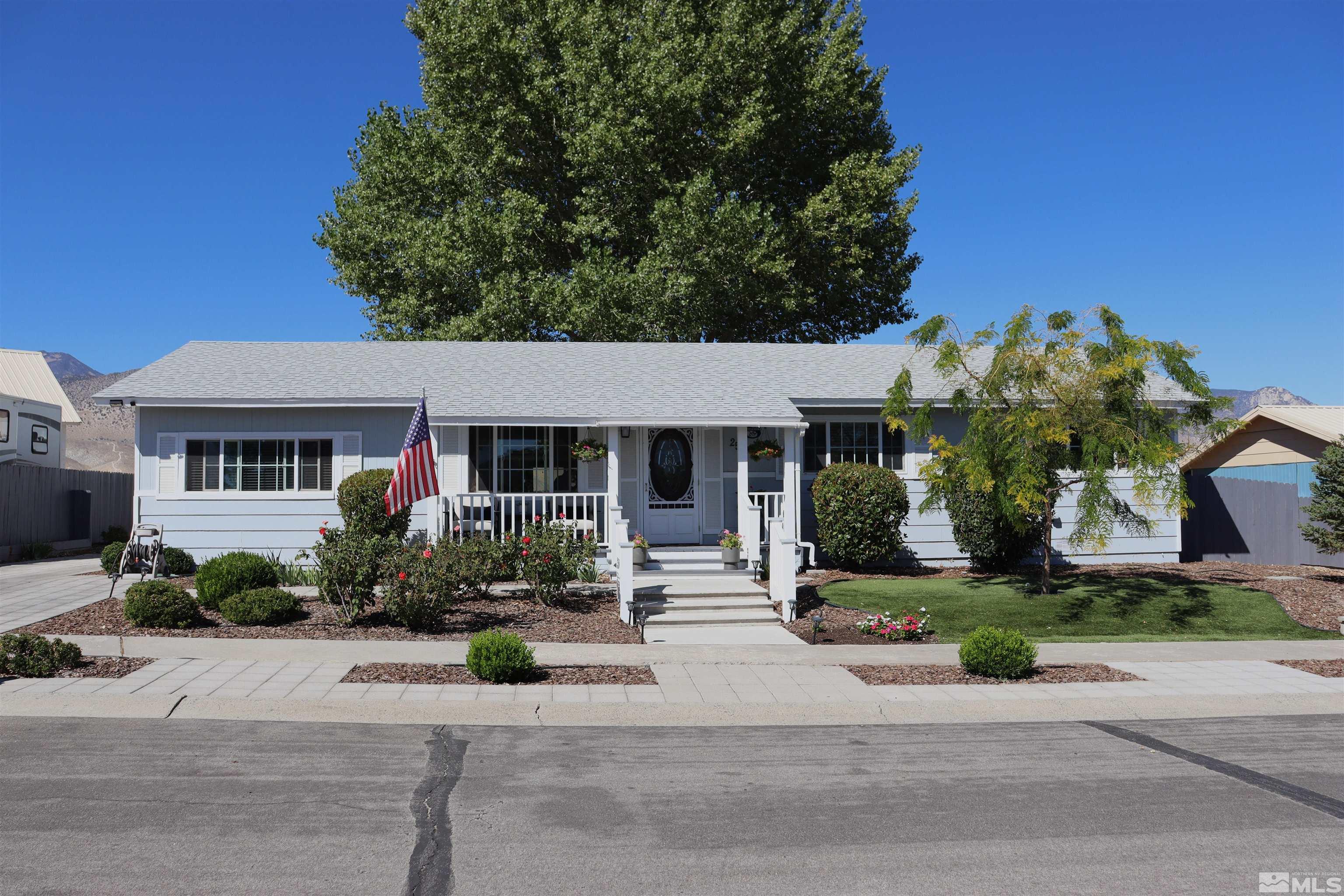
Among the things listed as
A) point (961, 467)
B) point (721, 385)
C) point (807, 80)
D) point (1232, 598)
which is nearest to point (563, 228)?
point (807, 80)

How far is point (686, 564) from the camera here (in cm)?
1487

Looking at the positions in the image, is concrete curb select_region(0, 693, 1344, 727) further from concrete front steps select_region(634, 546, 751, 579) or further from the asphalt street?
concrete front steps select_region(634, 546, 751, 579)

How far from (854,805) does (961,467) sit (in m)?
8.55

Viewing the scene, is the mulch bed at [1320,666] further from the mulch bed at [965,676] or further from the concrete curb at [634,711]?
the mulch bed at [965,676]

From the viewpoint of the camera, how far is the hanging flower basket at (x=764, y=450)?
1580 cm

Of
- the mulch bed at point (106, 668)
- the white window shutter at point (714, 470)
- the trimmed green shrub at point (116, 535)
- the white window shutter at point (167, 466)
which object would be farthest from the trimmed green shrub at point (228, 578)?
the trimmed green shrub at point (116, 535)

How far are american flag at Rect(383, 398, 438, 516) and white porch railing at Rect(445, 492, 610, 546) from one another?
Result: 5.23ft

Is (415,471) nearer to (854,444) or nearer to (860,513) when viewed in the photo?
(860,513)

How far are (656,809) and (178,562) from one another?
1354 centimetres

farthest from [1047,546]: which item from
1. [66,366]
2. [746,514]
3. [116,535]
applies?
[66,366]

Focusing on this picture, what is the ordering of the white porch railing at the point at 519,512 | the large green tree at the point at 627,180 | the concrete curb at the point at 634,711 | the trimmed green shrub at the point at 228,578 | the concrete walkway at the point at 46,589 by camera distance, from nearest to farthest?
the concrete curb at the point at 634,711 → the concrete walkway at the point at 46,589 → the trimmed green shrub at the point at 228,578 → the white porch railing at the point at 519,512 → the large green tree at the point at 627,180

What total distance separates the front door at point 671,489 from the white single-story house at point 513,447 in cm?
2

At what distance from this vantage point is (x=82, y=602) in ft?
43.0

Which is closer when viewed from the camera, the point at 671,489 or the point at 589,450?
the point at 589,450
